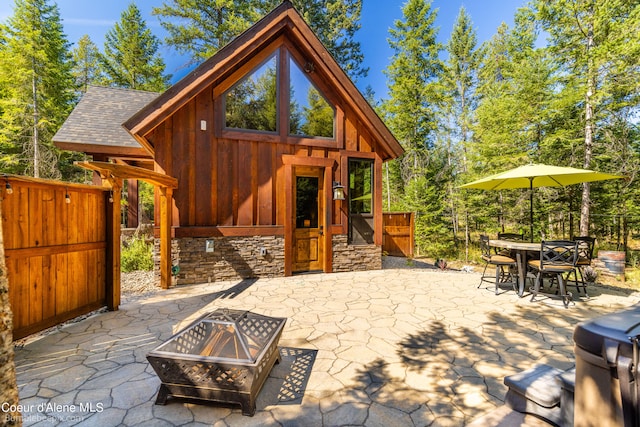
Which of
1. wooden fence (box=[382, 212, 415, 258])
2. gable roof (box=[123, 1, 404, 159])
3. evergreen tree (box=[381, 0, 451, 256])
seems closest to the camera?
gable roof (box=[123, 1, 404, 159])

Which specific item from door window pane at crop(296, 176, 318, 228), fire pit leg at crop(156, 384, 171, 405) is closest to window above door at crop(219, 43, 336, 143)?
door window pane at crop(296, 176, 318, 228)

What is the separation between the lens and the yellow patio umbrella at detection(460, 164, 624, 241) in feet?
16.0

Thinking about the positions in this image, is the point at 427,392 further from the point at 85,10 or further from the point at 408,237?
the point at 85,10

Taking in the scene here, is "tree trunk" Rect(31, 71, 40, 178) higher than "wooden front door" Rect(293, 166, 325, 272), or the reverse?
"tree trunk" Rect(31, 71, 40, 178)

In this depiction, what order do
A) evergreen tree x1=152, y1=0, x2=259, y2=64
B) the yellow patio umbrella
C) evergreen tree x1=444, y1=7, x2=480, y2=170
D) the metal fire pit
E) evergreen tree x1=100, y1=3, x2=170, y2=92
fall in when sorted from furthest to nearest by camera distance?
evergreen tree x1=100, y1=3, x2=170, y2=92, evergreen tree x1=444, y1=7, x2=480, y2=170, evergreen tree x1=152, y1=0, x2=259, y2=64, the yellow patio umbrella, the metal fire pit

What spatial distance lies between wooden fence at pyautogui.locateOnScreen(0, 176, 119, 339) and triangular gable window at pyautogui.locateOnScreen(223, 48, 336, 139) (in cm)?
329

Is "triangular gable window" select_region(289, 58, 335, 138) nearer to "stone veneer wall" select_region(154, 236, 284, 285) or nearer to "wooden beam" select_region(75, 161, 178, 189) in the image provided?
"stone veneer wall" select_region(154, 236, 284, 285)

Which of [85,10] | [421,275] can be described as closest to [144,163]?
[421,275]

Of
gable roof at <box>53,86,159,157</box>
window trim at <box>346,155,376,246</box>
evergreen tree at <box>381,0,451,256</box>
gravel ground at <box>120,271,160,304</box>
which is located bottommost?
gravel ground at <box>120,271,160,304</box>

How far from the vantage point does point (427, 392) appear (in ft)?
7.46

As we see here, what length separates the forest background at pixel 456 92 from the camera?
806 cm

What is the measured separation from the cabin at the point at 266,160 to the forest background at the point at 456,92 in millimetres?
2950

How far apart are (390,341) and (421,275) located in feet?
12.6

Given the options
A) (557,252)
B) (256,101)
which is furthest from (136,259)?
(557,252)
